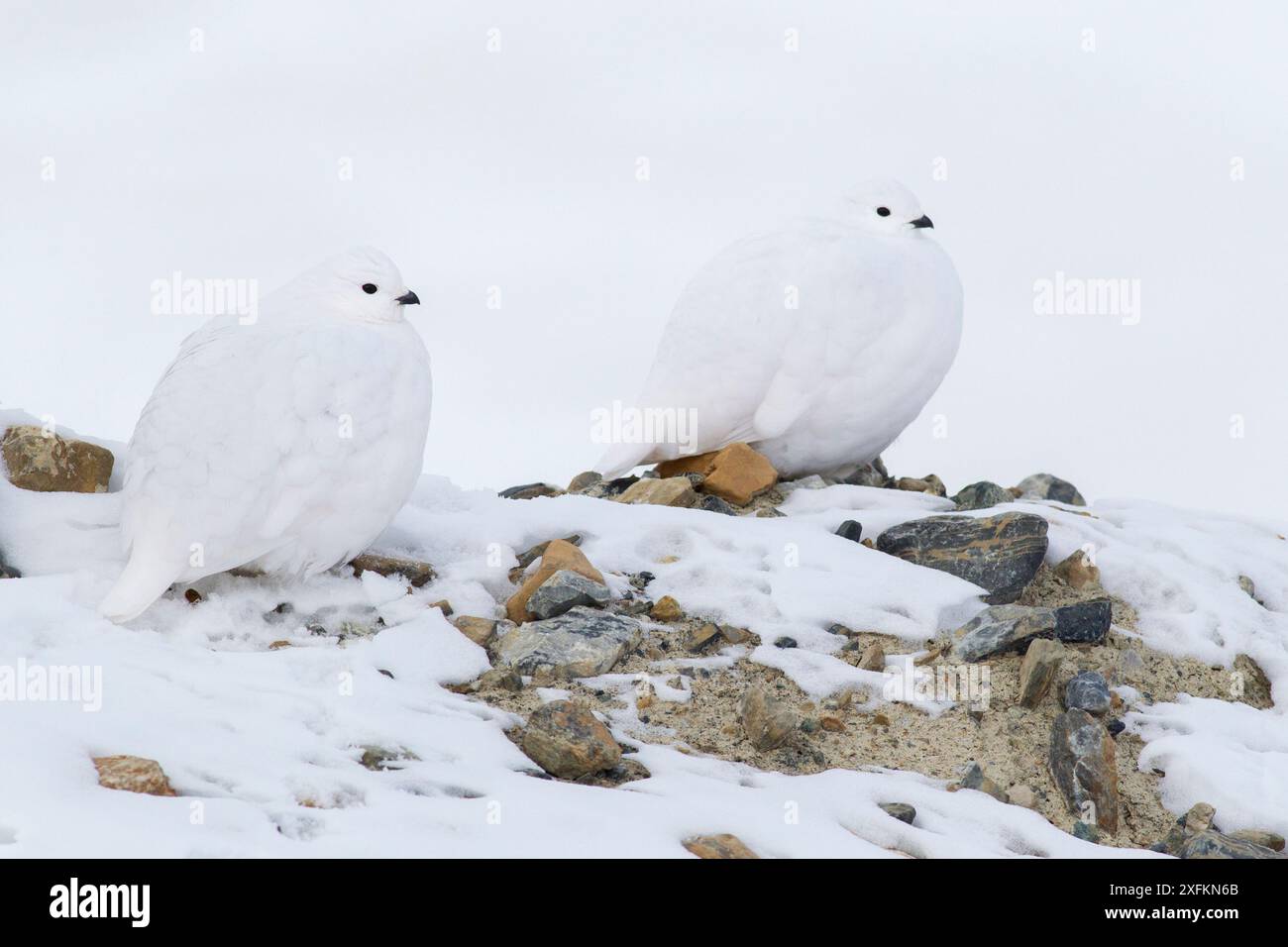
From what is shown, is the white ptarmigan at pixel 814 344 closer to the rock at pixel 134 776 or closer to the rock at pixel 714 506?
the rock at pixel 714 506

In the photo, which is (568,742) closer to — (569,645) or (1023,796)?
(569,645)

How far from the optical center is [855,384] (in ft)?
29.1

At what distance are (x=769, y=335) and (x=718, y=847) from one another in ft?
16.0

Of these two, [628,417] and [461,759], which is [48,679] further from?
[628,417]

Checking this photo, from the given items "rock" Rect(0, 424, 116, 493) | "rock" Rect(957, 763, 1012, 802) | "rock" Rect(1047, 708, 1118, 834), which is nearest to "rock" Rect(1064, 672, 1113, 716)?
"rock" Rect(1047, 708, 1118, 834)

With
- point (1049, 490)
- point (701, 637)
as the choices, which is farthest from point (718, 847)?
point (1049, 490)

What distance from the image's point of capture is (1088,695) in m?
6.22

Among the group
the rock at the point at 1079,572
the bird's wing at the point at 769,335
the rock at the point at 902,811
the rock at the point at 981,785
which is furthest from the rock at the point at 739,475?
the rock at the point at 902,811

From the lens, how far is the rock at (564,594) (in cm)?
665

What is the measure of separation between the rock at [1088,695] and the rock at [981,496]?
8.61 ft

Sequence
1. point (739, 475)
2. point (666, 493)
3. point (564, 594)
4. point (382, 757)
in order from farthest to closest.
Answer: point (739, 475)
point (666, 493)
point (564, 594)
point (382, 757)

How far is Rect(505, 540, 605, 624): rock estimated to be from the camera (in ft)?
22.2

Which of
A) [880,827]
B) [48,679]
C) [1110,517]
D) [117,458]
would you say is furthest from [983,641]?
[117,458]

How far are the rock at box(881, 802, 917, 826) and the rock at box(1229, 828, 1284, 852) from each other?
1.44 meters
